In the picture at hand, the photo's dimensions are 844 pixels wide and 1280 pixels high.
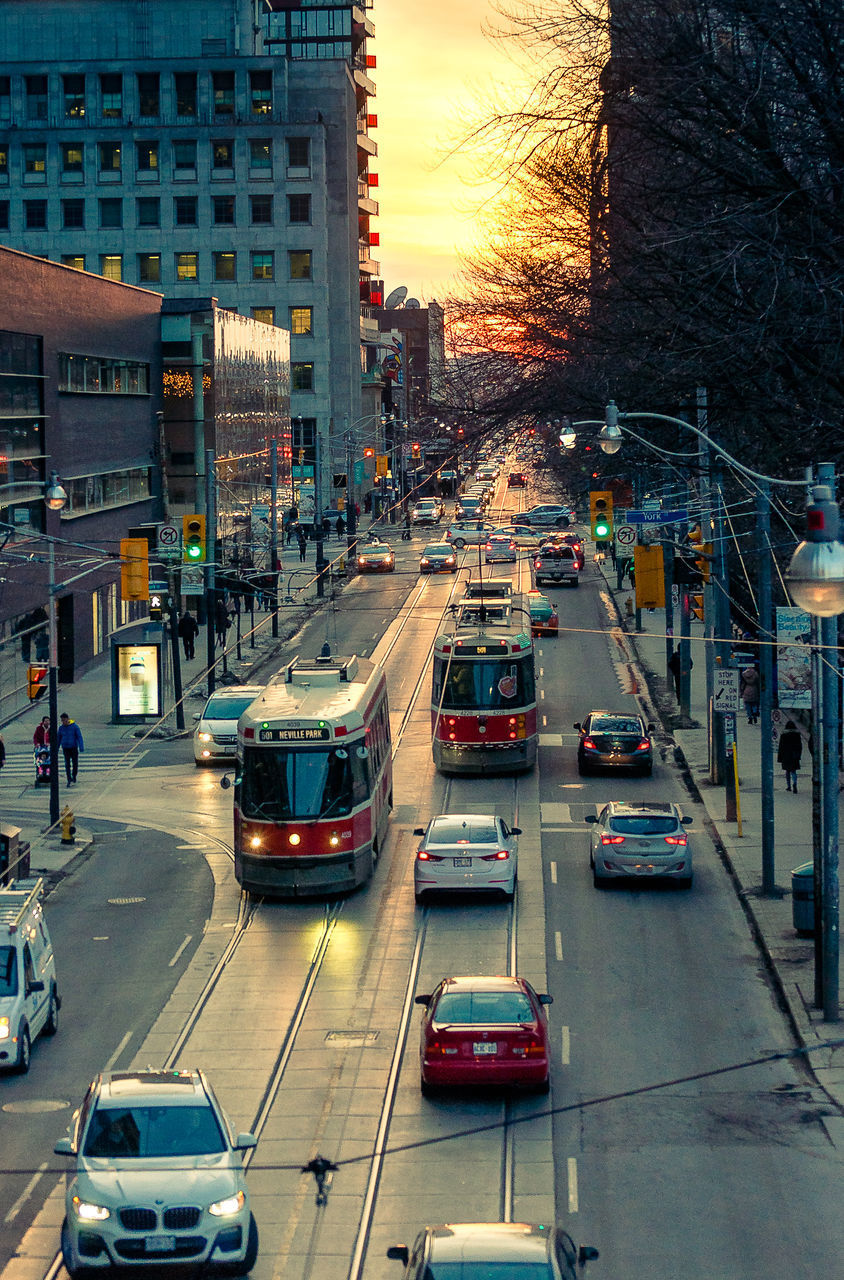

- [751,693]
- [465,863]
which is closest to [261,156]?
[751,693]

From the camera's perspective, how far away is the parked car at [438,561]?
264ft

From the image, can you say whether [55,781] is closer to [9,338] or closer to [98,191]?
[9,338]

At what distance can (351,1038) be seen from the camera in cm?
2138

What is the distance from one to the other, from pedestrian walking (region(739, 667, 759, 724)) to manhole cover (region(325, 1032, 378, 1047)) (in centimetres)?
2798

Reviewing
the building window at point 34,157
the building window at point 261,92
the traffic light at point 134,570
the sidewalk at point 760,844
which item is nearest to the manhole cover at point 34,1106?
the sidewalk at point 760,844

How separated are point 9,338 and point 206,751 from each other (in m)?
15.5

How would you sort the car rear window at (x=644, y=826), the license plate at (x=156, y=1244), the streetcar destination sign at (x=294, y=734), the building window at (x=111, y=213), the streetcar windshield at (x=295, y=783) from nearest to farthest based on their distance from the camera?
the license plate at (x=156, y=1244) → the streetcar windshield at (x=295, y=783) → the streetcar destination sign at (x=294, y=734) → the car rear window at (x=644, y=826) → the building window at (x=111, y=213)

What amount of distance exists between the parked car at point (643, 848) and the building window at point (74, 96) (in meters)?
97.1

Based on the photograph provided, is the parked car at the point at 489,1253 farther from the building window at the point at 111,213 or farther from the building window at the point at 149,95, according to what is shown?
the building window at the point at 149,95

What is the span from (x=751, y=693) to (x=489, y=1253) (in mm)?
37232

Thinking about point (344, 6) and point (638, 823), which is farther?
point (344, 6)

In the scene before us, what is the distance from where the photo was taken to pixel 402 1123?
18312mm

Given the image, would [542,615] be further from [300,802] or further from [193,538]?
[300,802]

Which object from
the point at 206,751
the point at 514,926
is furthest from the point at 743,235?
the point at 206,751
